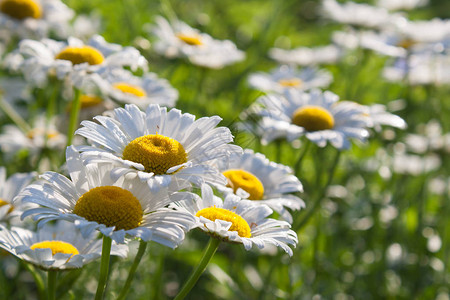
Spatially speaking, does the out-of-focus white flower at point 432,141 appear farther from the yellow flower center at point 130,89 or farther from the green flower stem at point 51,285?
the green flower stem at point 51,285

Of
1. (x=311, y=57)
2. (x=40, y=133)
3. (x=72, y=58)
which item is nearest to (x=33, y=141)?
(x=40, y=133)

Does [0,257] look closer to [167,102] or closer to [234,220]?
[167,102]

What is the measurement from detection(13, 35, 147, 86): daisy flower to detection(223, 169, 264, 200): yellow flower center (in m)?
0.46

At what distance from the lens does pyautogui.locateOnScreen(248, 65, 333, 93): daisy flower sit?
234 centimetres

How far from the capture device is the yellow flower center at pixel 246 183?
1.25m

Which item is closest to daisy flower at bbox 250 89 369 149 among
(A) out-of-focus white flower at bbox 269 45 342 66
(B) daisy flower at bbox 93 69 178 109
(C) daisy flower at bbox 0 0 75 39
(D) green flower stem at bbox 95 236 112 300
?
(B) daisy flower at bbox 93 69 178 109

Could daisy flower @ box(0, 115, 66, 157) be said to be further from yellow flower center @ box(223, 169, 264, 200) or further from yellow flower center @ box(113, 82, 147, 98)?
yellow flower center @ box(223, 169, 264, 200)

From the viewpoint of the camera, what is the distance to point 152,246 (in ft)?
6.16

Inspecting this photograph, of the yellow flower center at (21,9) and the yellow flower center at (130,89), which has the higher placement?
the yellow flower center at (130,89)

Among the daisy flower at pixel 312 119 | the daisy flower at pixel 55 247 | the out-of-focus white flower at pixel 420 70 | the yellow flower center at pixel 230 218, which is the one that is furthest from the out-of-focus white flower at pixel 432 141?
the daisy flower at pixel 55 247

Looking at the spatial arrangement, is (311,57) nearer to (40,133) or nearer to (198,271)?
(40,133)

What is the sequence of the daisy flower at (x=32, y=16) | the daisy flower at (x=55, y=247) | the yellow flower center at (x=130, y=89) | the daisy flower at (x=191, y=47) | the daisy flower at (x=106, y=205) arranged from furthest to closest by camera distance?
the daisy flower at (x=191, y=47) → the daisy flower at (x=32, y=16) → the yellow flower center at (x=130, y=89) → the daisy flower at (x=55, y=247) → the daisy flower at (x=106, y=205)

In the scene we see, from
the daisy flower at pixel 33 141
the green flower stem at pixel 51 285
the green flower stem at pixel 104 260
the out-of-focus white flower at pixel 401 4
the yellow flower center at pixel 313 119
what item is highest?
the out-of-focus white flower at pixel 401 4

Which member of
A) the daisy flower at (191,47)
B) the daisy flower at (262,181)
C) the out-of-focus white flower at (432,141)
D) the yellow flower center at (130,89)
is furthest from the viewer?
the out-of-focus white flower at (432,141)
